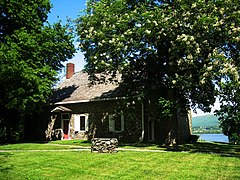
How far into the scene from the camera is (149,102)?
20000 millimetres

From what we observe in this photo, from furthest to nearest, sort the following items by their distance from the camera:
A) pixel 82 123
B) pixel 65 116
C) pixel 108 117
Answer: pixel 65 116 < pixel 82 123 < pixel 108 117

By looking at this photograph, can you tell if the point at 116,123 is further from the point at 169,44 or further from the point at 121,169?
the point at 121,169

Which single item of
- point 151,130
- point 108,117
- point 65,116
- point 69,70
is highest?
point 69,70

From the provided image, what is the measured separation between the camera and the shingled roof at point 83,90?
2175 cm

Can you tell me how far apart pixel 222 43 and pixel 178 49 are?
2.39m

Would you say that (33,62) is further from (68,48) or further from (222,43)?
(222,43)

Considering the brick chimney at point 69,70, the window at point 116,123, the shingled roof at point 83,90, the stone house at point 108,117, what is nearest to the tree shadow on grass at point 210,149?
the stone house at point 108,117

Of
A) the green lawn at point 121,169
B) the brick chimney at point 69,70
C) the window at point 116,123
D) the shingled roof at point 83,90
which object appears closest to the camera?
the green lawn at point 121,169

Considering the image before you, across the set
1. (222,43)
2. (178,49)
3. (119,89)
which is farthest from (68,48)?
(222,43)

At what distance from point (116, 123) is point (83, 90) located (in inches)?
225

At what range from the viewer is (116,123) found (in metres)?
21.3

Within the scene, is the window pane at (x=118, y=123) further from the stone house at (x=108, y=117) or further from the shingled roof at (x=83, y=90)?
the shingled roof at (x=83, y=90)

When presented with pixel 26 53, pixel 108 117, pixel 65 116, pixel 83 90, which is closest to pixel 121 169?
pixel 108 117

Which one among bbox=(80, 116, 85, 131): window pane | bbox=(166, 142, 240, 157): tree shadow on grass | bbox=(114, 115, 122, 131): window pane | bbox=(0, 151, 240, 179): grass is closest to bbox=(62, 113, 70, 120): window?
bbox=(80, 116, 85, 131): window pane
